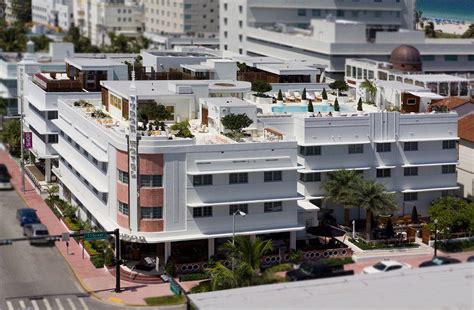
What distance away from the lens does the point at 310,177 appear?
177 feet

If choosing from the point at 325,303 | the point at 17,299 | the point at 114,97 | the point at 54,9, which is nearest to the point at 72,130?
the point at 114,97

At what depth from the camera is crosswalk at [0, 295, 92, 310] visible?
40.8m

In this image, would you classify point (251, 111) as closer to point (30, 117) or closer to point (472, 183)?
point (472, 183)

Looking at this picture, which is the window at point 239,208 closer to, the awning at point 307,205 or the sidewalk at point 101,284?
the awning at point 307,205

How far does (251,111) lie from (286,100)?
1055 cm

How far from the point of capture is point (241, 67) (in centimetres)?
7338

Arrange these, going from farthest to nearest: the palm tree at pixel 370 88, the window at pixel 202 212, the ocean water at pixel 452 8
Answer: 1. the palm tree at pixel 370 88
2. the window at pixel 202 212
3. the ocean water at pixel 452 8

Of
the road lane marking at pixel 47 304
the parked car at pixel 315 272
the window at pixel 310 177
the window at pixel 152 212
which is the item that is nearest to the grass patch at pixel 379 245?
the window at pixel 310 177

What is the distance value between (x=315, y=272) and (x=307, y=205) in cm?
3156

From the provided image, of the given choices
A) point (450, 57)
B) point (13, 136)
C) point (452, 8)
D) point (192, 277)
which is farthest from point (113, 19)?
point (452, 8)

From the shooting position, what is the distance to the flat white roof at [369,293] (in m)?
18.1

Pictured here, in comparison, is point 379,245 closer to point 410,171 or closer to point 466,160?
point 410,171

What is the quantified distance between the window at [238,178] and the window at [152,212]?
4.07 m

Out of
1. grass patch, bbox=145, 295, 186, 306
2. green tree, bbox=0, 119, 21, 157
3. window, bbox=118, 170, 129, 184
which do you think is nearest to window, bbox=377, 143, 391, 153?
window, bbox=118, 170, 129, 184
